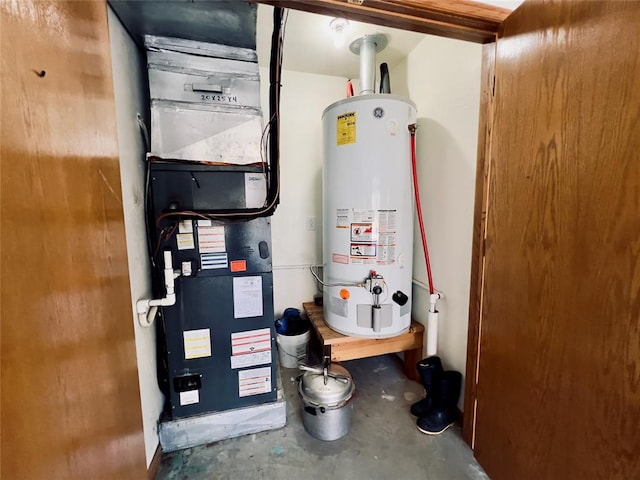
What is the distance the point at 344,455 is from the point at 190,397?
837mm

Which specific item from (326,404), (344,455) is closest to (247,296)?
(326,404)

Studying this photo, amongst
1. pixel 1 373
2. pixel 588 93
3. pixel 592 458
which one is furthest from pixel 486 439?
pixel 1 373

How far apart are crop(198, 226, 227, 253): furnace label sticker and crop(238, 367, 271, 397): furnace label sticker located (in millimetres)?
674

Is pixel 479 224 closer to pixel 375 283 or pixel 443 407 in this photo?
pixel 375 283

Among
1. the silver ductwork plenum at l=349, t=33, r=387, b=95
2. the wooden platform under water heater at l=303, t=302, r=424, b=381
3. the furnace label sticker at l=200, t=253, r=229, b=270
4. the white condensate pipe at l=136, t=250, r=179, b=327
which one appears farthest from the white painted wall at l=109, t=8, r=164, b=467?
the silver ductwork plenum at l=349, t=33, r=387, b=95

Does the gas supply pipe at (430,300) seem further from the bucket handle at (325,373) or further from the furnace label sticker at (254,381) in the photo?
the furnace label sticker at (254,381)

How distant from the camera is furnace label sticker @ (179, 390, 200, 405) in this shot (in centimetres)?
138

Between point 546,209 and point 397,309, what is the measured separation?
0.98 metres

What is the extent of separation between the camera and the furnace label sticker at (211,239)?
1.31 meters

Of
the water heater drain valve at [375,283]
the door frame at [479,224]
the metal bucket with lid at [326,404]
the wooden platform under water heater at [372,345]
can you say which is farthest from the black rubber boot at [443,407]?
the water heater drain valve at [375,283]

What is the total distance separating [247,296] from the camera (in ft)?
4.61

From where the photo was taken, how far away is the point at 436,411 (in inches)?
59.4

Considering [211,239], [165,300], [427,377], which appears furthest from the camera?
[427,377]

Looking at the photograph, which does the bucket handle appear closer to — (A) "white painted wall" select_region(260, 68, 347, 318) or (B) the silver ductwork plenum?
(A) "white painted wall" select_region(260, 68, 347, 318)
